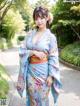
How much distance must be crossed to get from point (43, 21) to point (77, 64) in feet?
37.1

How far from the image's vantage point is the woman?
5262 mm

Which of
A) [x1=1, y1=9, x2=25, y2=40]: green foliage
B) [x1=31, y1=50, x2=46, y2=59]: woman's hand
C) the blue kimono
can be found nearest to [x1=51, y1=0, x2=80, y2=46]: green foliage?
[x1=1, y1=9, x2=25, y2=40]: green foliage

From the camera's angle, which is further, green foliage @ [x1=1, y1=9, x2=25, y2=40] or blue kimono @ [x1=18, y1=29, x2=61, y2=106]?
green foliage @ [x1=1, y1=9, x2=25, y2=40]

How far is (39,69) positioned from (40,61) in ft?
0.43

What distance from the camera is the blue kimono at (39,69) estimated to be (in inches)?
209

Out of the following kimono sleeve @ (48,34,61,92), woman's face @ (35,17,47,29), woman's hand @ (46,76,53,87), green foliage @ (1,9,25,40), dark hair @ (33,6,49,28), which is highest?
dark hair @ (33,6,49,28)

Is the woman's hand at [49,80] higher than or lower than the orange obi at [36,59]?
lower

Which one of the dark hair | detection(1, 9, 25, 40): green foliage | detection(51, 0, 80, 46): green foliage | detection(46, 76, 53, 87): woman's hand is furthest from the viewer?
detection(1, 9, 25, 40): green foliage

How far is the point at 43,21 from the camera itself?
522 cm

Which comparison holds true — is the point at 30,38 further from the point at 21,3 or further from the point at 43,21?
the point at 21,3

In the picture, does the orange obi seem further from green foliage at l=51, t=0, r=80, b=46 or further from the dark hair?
green foliage at l=51, t=0, r=80, b=46

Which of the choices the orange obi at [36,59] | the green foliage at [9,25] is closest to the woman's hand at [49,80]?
the orange obi at [36,59]

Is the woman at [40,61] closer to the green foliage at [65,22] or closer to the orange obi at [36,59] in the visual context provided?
the orange obi at [36,59]

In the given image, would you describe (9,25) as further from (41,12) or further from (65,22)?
(41,12)
